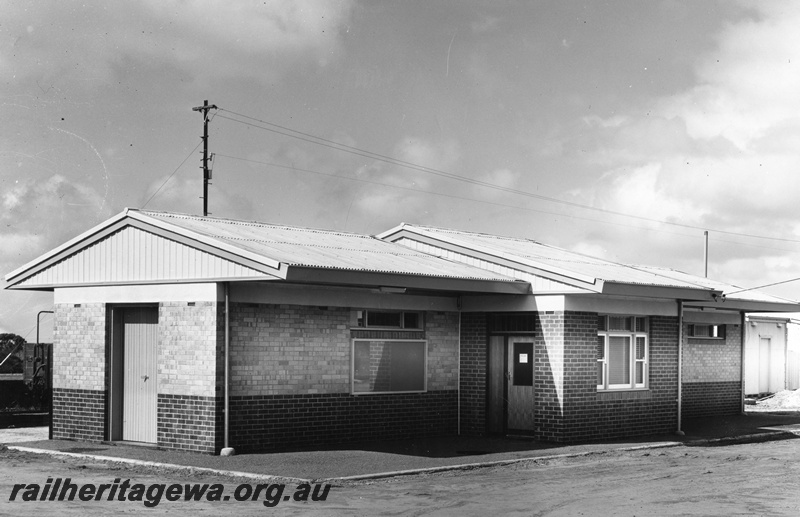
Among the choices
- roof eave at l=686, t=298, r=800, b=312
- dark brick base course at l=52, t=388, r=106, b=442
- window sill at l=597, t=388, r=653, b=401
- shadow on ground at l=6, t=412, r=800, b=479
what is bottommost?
shadow on ground at l=6, t=412, r=800, b=479

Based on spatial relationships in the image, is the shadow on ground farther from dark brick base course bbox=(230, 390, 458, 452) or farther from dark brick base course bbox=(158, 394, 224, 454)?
dark brick base course bbox=(230, 390, 458, 452)

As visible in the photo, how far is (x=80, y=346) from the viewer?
19.4 metres

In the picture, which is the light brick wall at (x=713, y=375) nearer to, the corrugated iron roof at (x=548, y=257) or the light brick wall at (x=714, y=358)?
→ the light brick wall at (x=714, y=358)

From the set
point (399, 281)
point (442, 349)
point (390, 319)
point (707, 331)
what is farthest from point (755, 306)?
point (399, 281)

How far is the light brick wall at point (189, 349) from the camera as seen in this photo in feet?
55.3

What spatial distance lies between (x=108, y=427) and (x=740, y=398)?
16.8 meters

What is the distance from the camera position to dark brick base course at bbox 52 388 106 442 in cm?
1902

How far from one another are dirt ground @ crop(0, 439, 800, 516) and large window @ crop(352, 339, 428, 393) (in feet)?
12.5

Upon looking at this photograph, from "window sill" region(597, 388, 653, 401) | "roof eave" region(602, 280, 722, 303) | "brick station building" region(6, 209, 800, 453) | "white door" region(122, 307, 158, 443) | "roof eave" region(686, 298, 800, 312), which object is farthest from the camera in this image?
"roof eave" region(686, 298, 800, 312)

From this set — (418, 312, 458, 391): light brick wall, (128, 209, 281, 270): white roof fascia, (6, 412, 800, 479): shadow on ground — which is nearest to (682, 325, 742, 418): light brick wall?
(6, 412, 800, 479): shadow on ground

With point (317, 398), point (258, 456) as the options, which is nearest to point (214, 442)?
point (258, 456)

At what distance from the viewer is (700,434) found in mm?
22141

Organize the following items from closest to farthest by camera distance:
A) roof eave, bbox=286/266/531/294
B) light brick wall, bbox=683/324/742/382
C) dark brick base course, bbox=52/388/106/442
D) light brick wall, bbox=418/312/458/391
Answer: roof eave, bbox=286/266/531/294 → dark brick base course, bbox=52/388/106/442 → light brick wall, bbox=418/312/458/391 → light brick wall, bbox=683/324/742/382

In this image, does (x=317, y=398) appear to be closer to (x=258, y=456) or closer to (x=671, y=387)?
(x=258, y=456)
